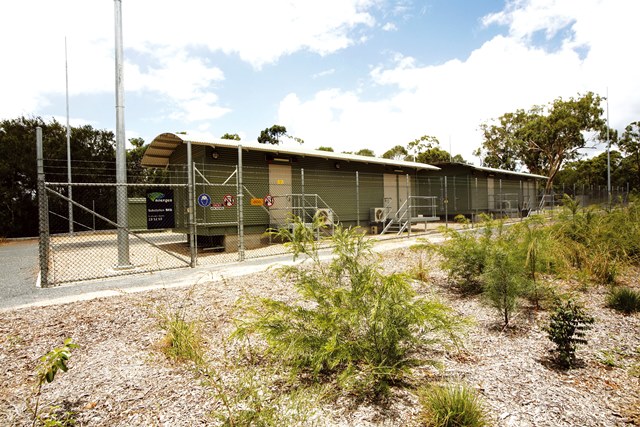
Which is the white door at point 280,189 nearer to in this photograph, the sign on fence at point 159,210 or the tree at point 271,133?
the sign on fence at point 159,210

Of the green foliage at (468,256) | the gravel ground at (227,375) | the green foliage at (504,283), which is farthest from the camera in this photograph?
the green foliage at (468,256)

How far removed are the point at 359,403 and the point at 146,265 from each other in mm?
8437

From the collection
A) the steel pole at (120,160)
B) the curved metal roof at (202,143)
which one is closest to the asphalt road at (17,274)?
the steel pole at (120,160)

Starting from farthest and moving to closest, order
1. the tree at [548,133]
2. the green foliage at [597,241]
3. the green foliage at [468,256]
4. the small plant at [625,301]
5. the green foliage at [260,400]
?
the tree at [548,133] < the green foliage at [597,241] < the green foliage at [468,256] < the small plant at [625,301] < the green foliage at [260,400]

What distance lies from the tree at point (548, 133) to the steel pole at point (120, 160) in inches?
1318

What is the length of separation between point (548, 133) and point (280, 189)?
98.3 feet

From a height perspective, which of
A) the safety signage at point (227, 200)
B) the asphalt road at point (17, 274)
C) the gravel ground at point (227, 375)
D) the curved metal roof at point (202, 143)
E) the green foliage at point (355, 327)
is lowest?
the gravel ground at point (227, 375)

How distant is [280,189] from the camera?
13227mm

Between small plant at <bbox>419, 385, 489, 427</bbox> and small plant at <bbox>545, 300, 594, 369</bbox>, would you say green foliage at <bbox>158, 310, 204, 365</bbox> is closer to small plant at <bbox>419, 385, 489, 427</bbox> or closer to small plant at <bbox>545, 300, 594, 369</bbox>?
small plant at <bbox>419, 385, 489, 427</bbox>

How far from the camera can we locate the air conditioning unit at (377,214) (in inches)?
636

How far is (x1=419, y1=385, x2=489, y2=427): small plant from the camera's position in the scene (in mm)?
2230

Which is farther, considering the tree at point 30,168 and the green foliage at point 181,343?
the tree at point 30,168

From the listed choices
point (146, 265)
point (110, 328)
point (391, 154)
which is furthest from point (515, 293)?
point (391, 154)

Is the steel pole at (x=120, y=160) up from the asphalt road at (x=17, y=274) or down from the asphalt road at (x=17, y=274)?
up
